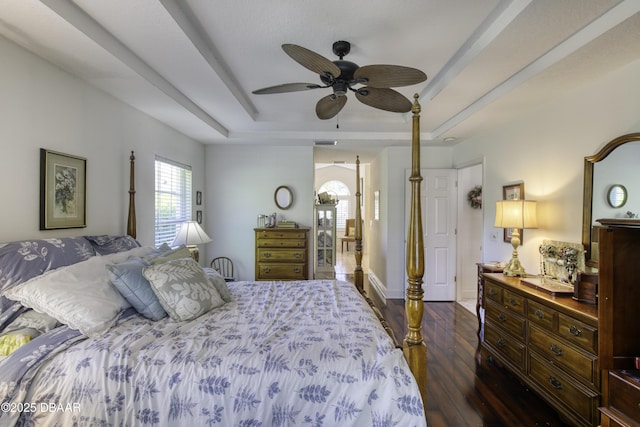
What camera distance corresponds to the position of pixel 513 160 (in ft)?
11.2

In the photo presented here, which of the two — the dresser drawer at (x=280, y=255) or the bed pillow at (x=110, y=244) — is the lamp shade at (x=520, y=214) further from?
the bed pillow at (x=110, y=244)

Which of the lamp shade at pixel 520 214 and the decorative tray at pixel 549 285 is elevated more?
the lamp shade at pixel 520 214

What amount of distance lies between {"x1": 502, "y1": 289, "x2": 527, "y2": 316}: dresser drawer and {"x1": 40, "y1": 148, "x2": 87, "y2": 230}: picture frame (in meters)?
3.61

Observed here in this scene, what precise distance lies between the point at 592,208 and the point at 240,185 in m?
4.31

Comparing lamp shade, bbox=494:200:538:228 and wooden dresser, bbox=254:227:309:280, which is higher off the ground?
lamp shade, bbox=494:200:538:228

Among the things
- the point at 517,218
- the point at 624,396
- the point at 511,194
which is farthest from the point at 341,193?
the point at 624,396

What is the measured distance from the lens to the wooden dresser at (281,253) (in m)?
4.56

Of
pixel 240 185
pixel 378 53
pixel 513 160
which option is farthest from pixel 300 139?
pixel 513 160

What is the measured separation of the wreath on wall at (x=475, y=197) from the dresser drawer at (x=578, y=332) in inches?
109

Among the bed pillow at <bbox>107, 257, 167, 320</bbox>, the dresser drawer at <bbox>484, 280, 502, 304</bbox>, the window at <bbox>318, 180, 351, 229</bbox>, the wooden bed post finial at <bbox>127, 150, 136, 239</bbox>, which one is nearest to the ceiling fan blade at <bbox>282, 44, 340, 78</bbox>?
the bed pillow at <bbox>107, 257, 167, 320</bbox>

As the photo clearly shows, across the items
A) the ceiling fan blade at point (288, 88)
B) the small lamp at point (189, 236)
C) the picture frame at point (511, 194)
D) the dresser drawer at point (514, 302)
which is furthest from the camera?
the small lamp at point (189, 236)

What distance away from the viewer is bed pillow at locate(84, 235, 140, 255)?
233 cm

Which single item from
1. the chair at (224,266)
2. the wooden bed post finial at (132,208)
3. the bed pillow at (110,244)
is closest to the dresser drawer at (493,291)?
the bed pillow at (110,244)

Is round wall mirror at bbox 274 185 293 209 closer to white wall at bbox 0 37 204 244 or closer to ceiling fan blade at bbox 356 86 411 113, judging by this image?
white wall at bbox 0 37 204 244
